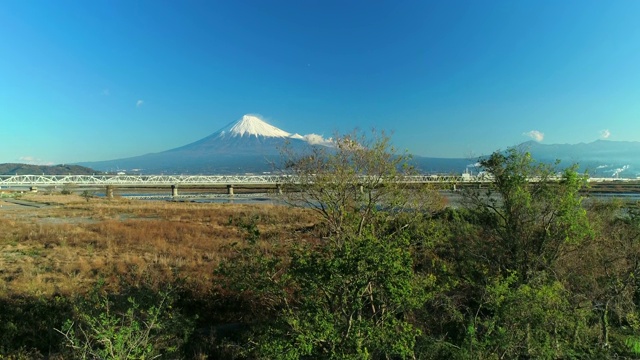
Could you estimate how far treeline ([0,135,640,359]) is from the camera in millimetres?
6160

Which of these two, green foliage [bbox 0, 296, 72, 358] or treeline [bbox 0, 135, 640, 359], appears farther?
green foliage [bbox 0, 296, 72, 358]

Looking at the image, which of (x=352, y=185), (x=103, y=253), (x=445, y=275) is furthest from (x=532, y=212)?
(x=103, y=253)

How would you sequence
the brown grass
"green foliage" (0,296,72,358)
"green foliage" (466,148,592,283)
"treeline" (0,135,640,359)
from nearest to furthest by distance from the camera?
"treeline" (0,135,640,359) < "green foliage" (0,296,72,358) < "green foliage" (466,148,592,283) < the brown grass

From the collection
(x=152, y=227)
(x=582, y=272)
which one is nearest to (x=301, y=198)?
(x=582, y=272)

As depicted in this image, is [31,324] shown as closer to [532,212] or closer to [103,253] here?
[103,253]

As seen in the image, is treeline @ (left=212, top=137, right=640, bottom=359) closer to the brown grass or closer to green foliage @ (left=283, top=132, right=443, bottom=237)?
green foliage @ (left=283, top=132, right=443, bottom=237)

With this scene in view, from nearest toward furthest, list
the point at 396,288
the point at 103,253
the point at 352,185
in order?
the point at 396,288 < the point at 352,185 < the point at 103,253

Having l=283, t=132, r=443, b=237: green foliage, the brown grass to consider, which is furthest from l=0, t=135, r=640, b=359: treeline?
the brown grass

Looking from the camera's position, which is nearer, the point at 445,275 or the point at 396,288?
the point at 396,288

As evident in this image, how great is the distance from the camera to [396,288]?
596 cm

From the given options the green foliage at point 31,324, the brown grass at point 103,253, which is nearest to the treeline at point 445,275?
the brown grass at point 103,253

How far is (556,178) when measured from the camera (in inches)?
400

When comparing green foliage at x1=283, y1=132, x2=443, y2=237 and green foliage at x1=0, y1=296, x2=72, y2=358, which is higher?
green foliage at x1=283, y1=132, x2=443, y2=237

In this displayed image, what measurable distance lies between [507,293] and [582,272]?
4.53 m
